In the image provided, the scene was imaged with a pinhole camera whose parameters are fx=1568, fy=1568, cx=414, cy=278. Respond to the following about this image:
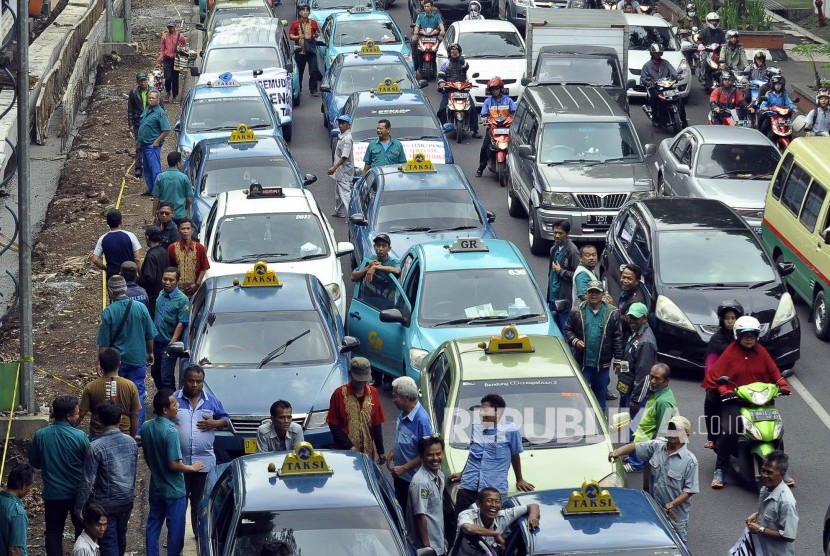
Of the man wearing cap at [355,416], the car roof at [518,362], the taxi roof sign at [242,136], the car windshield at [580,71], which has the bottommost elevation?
the car windshield at [580,71]

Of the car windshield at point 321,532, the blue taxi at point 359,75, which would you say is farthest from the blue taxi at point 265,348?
the blue taxi at point 359,75

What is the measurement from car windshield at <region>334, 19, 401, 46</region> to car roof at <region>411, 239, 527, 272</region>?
15035 millimetres

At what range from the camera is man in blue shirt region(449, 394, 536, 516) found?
37.1ft

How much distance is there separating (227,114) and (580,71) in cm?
634

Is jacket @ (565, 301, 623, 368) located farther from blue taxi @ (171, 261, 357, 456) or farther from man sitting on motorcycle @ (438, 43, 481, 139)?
man sitting on motorcycle @ (438, 43, 481, 139)

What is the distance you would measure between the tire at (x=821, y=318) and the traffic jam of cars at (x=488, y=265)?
0.04 m

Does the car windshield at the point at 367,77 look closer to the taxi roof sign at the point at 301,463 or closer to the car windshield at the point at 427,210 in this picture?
the car windshield at the point at 427,210

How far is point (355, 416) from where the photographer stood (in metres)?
12.4

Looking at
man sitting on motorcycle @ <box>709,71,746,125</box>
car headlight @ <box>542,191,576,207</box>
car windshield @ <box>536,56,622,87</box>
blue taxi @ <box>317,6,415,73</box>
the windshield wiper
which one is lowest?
blue taxi @ <box>317,6,415,73</box>

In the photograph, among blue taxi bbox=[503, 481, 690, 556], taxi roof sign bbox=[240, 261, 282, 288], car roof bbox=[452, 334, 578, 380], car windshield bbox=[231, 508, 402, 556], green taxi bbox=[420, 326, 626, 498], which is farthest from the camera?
taxi roof sign bbox=[240, 261, 282, 288]

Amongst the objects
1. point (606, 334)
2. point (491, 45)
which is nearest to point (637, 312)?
point (606, 334)

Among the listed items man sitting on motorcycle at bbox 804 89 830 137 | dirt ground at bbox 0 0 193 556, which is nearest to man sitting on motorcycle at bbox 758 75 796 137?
man sitting on motorcycle at bbox 804 89 830 137

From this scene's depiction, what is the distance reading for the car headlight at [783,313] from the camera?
1645 cm

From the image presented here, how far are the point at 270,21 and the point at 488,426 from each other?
21.3 m
